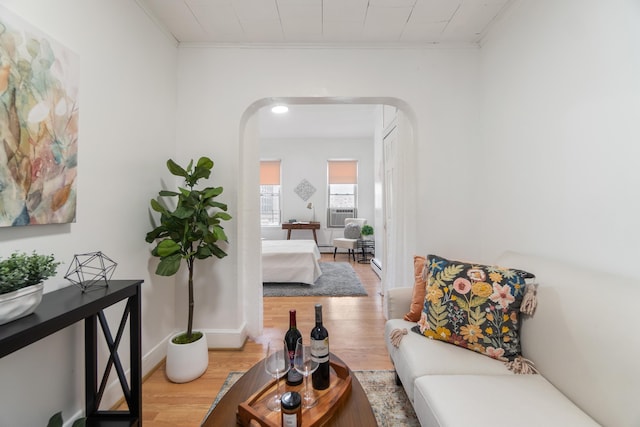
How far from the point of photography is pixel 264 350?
2391 mm

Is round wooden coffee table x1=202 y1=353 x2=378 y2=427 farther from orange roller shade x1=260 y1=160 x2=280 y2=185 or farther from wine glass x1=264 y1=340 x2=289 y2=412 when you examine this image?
orange roller shade x1=260 y1=160 x2=280 y2=185

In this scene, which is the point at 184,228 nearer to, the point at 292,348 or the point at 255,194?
the point at 255,194

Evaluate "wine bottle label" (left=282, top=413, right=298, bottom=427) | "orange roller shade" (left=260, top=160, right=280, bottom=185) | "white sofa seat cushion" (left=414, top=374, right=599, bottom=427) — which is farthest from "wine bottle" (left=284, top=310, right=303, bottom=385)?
"orange roller shade" (left=260, top=160, right=280, bottom=185)

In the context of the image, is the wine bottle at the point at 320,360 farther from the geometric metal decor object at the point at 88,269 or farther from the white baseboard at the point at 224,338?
the white baseboard at the point at 224,338

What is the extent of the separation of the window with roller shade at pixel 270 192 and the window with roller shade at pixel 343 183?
1.33m

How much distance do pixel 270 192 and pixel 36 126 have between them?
18.9 ft

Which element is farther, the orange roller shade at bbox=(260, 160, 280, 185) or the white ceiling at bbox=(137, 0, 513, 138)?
the orange roller shade at bbox=(260, 160, 280, 185)

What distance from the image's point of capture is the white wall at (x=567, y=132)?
1.23 metres

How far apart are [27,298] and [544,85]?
107 inches

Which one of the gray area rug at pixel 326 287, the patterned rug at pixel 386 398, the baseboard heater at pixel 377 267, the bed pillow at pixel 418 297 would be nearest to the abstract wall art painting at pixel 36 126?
the patterned rug at pixel 386 398

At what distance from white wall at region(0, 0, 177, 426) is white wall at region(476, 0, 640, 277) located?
2.64 meters

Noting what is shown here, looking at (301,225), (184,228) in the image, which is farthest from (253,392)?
(301,225)

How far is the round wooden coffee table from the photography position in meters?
0.98

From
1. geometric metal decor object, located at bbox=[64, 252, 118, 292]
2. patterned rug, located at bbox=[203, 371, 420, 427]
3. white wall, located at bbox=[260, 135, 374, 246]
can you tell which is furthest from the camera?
white wall, located at bbox=[260, 135, 374, 246]
